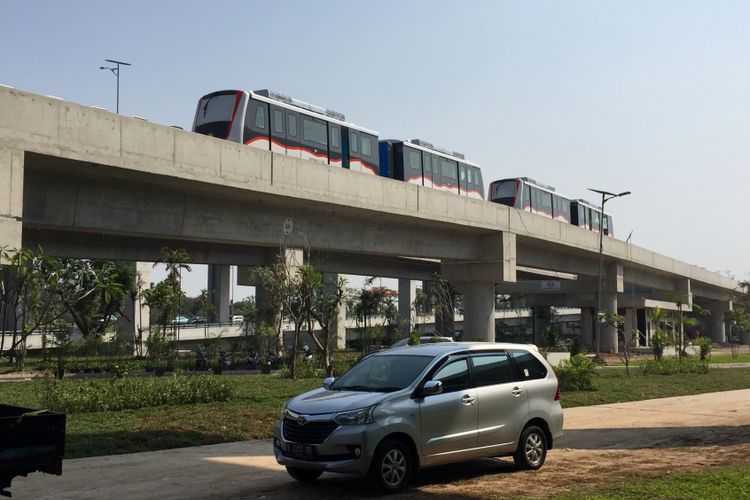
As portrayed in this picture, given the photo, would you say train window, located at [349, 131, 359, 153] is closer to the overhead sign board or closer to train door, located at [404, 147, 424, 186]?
train door, located at [404, 147, 424, 186]

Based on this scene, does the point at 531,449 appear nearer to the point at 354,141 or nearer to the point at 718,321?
the point at 354,141

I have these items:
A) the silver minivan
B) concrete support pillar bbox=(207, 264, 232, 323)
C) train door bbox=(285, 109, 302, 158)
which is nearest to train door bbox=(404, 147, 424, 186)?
train door bbox=(285, 109, 302, 158)

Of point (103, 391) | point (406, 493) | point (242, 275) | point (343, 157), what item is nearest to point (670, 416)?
point (406, 493)

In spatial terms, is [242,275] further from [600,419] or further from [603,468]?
[603,468]

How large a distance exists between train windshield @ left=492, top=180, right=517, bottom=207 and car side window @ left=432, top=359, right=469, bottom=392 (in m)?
39.3

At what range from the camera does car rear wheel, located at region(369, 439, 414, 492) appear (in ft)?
27.0

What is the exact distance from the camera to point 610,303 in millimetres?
57969

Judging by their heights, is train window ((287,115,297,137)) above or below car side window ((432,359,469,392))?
above

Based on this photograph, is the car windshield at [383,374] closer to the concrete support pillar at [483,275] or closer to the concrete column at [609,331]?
the concrete support pillar at [483,275]

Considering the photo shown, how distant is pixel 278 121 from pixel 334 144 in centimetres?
368

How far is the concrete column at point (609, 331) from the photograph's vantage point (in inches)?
2267

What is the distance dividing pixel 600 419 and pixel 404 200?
16.4 m

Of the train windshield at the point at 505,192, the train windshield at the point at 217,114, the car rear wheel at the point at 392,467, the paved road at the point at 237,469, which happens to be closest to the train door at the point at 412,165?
the train windshield at the point at 217,114

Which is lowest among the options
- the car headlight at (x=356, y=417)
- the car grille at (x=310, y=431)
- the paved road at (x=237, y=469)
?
the paved road at (x=237, y=469)
